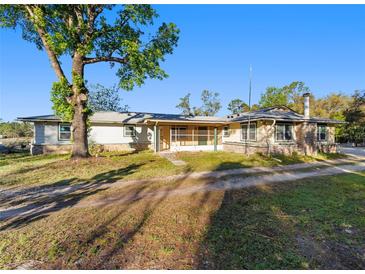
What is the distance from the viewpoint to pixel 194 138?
18125 mm

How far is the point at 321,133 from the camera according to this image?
52.7 feet

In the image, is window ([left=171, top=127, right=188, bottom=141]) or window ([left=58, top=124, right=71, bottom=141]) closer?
window ([left=58, top=124, right=71, bottom=141])

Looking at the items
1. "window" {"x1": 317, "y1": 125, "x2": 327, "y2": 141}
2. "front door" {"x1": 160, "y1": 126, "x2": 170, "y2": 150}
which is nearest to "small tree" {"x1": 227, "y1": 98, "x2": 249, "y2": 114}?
"window" {"x1": 317, "y1": 125, "x2": 327, "y2": 141}

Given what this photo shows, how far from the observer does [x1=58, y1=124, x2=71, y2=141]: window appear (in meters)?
14.4

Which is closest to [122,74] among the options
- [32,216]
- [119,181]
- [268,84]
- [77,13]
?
[77,13]

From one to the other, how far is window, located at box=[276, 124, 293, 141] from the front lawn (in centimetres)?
968

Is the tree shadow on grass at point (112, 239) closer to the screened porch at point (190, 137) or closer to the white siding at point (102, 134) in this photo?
the white siding at point (102, 134)

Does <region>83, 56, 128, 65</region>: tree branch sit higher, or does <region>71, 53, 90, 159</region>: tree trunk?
<region>83, 56, 128, 65</region>: tree branch

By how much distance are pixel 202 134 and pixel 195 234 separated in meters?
15.3

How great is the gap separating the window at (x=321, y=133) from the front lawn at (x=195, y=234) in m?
13.2

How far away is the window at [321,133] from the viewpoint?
15905 mm

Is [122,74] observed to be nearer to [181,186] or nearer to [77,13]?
[77,13]

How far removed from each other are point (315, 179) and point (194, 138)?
11639 millimetres

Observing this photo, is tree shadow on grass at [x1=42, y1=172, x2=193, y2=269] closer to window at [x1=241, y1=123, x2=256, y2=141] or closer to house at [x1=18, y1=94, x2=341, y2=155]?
house at [x1=18, y1=94, x2=341, y2=155]
